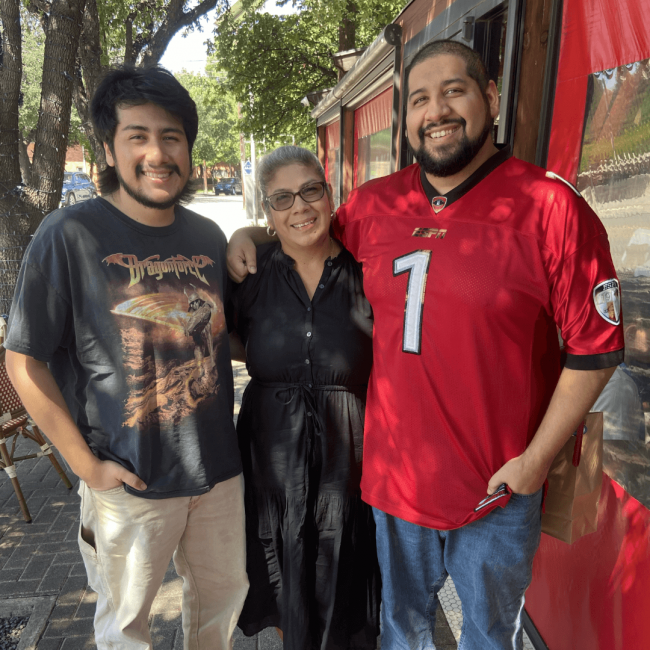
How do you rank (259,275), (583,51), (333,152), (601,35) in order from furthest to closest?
1. (333,152)
2. (259,275)
3. (583,51)
4. (601,35)

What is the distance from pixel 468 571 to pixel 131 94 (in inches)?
82.2

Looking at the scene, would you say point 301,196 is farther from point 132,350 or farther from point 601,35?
point 601,35

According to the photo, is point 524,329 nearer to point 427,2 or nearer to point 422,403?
point 422,403

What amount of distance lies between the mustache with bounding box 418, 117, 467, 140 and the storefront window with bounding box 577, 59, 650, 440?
65cm

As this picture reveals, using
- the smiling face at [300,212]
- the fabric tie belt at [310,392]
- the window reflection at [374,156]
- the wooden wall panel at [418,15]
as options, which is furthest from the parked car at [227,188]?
the fabric tie belt at [310,392]

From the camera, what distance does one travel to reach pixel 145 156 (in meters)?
1.93

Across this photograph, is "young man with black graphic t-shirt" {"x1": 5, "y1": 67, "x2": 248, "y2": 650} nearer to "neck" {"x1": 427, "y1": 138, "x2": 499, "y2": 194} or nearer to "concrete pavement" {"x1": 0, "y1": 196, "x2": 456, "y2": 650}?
"concrete pavement" {"x1": 0, "y1": 196, "x2": 456, "y2": 650}

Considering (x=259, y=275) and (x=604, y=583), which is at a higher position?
(x=259, y=275)

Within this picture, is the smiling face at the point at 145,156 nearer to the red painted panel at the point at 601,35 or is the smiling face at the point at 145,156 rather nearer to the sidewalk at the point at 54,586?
the red painted panel at the point at 601,35

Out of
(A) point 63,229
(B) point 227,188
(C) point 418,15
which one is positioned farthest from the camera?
(B) point 227,188

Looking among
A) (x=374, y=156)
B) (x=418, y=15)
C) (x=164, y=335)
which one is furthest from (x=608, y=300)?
(x=374, y=156)

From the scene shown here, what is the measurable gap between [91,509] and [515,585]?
1.62 meters

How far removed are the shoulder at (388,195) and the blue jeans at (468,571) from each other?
113 centimetres

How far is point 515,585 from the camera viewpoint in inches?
75.5
